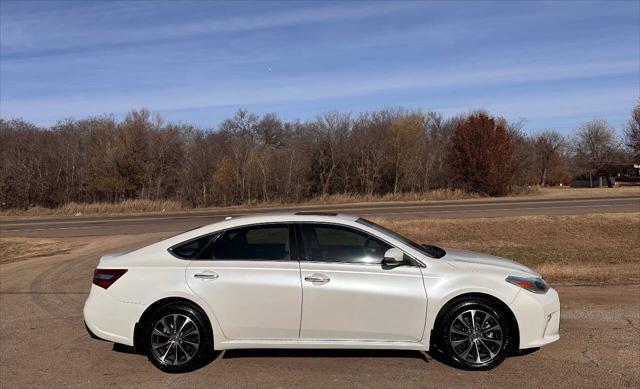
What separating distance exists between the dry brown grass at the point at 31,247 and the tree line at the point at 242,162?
20458 mm

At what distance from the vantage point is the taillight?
5.27 m

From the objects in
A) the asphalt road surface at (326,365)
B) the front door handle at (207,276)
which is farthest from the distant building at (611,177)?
the front door handle at (207,276)

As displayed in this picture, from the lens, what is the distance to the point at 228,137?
4272cm

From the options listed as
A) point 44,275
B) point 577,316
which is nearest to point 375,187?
point 44,275

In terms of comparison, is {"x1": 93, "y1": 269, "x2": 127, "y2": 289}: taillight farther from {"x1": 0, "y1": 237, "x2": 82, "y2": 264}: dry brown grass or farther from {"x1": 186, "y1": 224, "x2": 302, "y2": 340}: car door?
{"x1": 0, "y1": 237, "x2": 82, "y2": 264}: dry brown grass

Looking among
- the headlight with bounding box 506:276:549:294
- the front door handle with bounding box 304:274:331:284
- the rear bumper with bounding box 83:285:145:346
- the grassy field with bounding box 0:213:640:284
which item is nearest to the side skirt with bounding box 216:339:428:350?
the front door handle with bounding box 304:274:331:284

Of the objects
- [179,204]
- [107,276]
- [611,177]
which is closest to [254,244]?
[107,276]

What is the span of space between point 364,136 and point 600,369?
38020mm

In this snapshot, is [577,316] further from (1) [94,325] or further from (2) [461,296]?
(1) [94,325]

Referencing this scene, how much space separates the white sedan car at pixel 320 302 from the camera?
501cm

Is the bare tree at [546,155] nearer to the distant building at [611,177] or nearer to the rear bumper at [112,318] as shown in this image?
the distant building at [611,177]

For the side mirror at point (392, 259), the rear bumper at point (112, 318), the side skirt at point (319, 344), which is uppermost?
the side mirror at point (392, 259)

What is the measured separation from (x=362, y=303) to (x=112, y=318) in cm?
241

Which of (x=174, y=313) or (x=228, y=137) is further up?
(x=228, y=137)
